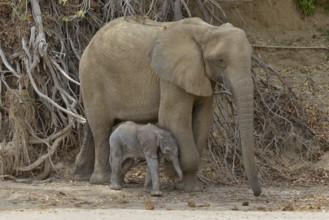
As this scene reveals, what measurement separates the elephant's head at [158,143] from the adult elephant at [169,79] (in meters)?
0.12

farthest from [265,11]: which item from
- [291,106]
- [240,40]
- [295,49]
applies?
[240,40]

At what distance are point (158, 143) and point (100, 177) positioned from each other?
127 centimetres

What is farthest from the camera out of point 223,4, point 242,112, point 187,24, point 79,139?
point 223,4

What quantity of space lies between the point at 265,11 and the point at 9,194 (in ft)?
23.0

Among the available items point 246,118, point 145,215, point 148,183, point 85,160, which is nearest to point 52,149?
point 85,160

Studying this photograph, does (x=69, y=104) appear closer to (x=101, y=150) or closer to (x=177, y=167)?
(x=101, y=150)

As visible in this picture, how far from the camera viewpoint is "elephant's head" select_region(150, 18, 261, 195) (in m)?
14.0

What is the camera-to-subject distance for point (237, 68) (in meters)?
14.2

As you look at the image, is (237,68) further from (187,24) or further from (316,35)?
(316,35)

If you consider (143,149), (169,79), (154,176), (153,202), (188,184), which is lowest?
(153,202)

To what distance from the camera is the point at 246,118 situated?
14.0 m

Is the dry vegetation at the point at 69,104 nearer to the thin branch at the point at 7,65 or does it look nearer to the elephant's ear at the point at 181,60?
the thin branch at the point at 7,65

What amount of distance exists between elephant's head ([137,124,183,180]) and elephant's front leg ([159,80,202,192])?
3.7 inches

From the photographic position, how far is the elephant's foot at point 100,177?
15487 mm
